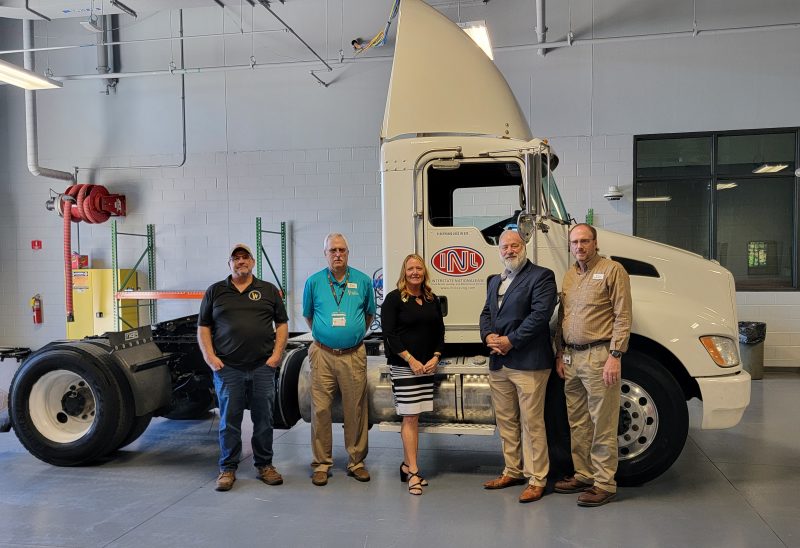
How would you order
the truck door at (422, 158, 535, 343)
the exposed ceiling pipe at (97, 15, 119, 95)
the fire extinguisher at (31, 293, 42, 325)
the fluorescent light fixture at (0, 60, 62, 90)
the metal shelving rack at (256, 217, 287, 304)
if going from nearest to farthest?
the truck door at (422, 158, 535, 343), the fluorescent light fixture at (0, 60, 62, 90), the metal shelving rack at (256, 217, 287, 304), the exposed ceiling pipe at (97, 15, 119, 95), the fire extinguisher at (31, 293, 42, 325)

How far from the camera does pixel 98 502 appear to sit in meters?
4.46

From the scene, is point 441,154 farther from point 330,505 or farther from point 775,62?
point 775,62

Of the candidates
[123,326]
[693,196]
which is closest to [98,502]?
[123,326]

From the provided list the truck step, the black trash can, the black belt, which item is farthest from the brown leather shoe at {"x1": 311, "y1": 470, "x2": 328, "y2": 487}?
the black trash can

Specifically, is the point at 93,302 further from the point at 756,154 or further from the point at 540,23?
the point at 756,154

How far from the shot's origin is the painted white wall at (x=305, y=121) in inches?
370

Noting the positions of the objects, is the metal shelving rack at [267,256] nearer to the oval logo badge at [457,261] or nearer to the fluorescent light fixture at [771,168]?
the oval logo badge at [457,261]

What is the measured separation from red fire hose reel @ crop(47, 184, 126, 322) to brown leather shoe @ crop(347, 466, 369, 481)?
7495 mm

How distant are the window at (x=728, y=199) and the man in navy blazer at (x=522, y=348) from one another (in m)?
6.10

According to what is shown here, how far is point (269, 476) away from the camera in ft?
15.7

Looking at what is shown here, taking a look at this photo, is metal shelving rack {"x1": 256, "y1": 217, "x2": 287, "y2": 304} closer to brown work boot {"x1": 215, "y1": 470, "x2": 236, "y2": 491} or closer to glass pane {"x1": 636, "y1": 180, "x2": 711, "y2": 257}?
brown work boot {"x1": 215, "y1": 470, "x2": 236, "y2": 491}

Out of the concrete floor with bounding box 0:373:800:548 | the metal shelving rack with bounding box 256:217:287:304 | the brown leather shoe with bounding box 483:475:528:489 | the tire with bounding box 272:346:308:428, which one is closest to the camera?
the concrete floor with bounding box 0:373:800:548

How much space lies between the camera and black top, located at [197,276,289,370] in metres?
4.67

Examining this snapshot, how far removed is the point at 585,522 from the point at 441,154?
2.83 meters
